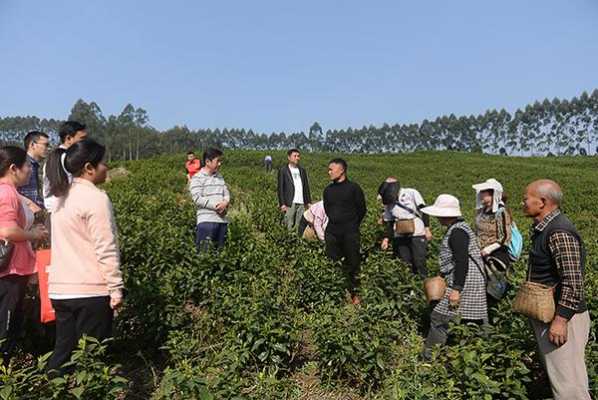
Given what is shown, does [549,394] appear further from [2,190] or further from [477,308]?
[2,190]

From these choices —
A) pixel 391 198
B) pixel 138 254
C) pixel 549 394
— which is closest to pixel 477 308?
pixel 549 394

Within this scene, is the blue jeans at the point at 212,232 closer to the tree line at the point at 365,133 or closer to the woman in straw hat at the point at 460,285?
the woman in straw hat at the point at 460,285

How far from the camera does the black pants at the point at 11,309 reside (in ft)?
9.14

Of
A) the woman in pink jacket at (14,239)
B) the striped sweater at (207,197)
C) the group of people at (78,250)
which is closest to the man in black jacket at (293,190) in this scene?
the striped sweater at (207,197)

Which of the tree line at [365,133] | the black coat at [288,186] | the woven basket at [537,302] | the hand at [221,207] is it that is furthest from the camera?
the tree line at [365,133]

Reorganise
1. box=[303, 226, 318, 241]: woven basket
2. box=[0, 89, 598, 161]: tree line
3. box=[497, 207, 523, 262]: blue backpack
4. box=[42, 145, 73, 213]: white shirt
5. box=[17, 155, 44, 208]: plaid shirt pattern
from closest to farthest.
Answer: box=[42, 145, 73, 213]: white shirt, box=[17, 155, 44, 208]: plaid shirt pattern, box=[497, 207, 523, 262]: blue backpack, box=[303, 226, 318, 241]: woven basket, box=[0, 89, 598, 161]: tree line

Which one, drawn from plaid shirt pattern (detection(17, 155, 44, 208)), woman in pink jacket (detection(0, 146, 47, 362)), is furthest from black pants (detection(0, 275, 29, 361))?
plaid shirt pattern (detection(17, 155, 44, 208))

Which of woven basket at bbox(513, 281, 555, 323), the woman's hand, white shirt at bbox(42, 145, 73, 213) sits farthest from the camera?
the woman's hand

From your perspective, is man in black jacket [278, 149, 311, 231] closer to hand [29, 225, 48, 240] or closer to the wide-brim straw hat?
the wide-brim straw hat

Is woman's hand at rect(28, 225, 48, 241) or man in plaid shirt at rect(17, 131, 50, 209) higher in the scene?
man in plaid shirt at rect(17, 131, 50, 209)

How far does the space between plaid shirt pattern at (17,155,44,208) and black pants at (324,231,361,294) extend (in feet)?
9.48

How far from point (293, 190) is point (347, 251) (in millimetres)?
1744

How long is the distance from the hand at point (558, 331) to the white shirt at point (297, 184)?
4355 mm

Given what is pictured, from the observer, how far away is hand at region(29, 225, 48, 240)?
290 cm
